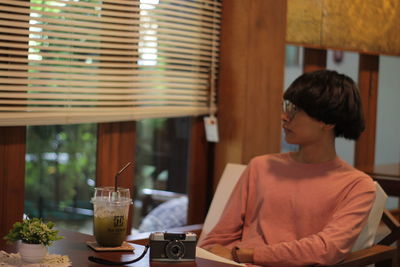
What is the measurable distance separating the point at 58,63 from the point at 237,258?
1135 millimetres

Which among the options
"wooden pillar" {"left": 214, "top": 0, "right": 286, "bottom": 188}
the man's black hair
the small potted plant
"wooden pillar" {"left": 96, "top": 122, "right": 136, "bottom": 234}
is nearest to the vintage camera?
the small potted plant

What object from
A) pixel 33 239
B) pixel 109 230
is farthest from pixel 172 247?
pixel 33 239

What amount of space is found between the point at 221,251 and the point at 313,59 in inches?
90.5

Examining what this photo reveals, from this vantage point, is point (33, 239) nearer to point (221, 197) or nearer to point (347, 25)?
point (221, 197)

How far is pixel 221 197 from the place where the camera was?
3.45 metres

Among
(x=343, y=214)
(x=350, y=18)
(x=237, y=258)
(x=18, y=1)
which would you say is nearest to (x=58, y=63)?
(x=18, y=1)

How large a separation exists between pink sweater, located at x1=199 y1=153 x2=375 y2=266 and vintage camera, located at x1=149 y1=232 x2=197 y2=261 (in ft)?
1.86

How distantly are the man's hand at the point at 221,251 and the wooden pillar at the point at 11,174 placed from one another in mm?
866

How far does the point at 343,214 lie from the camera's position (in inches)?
106

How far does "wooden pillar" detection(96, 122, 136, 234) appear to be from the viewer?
3.51 m

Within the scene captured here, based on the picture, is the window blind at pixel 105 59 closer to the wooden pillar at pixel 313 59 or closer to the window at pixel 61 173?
the window at pixel 61 173

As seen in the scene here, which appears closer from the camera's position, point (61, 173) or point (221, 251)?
point (221, 251)

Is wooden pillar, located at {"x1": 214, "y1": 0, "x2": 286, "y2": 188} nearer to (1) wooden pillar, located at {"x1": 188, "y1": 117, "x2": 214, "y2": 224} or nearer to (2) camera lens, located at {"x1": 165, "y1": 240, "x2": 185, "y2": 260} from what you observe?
(1) wooden pillar, located at {"x1": 188, "y1": 117, "x2": 214, "y2": 224}

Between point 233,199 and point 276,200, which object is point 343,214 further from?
point 233,199
